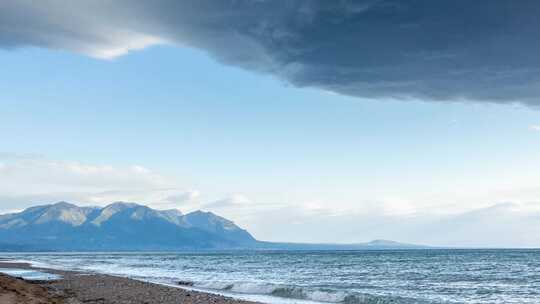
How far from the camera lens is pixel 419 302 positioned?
129 feet

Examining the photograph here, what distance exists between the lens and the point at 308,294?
45281mm

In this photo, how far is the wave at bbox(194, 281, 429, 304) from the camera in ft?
134

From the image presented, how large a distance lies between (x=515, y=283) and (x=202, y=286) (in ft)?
106

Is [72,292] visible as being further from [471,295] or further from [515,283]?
[515,283]

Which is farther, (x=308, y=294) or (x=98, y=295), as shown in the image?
(x=308, y=294)

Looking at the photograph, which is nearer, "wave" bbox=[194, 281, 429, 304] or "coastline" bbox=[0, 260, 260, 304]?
"coastline" bbox=[0, 260, 260, 304]

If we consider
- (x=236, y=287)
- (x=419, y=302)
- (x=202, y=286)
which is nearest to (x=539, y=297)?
(x=419, y=302)

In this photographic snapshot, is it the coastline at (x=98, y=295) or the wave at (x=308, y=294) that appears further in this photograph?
the wave at (x=308, y=294)

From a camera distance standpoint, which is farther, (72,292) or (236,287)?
(236,287)

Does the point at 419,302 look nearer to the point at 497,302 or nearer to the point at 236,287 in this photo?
the point at 497,302

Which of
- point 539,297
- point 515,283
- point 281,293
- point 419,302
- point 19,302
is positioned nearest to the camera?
point 19,302

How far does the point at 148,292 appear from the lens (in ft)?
134

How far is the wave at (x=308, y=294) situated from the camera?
41.0 meters

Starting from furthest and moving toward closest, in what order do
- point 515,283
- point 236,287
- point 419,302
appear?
1. point 515,283
2. point 236,287
3. point 419,302
